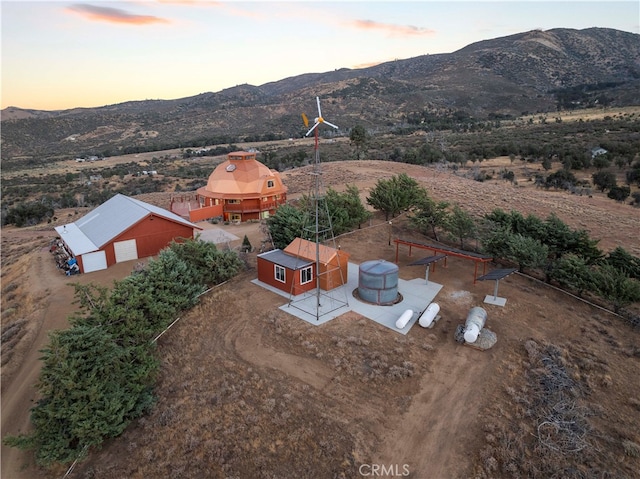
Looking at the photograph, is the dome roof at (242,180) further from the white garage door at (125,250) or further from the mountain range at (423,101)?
the mountain range at (423,101)

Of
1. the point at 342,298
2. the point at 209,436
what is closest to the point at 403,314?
the point at 342,298

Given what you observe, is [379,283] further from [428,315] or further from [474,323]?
[474,323]

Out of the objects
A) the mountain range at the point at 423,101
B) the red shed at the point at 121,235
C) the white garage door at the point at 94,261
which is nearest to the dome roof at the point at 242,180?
the red shed at the point at 121,235

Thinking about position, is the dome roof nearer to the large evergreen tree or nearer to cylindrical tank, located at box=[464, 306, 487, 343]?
the large evergreen tree

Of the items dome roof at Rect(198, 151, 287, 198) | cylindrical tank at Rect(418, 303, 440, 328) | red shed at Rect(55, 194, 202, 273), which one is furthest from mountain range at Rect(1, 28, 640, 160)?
cylindrical tank at Rect(418, 303, 440, 328)

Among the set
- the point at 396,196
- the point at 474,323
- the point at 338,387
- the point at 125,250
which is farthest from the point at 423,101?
the point at 338,387

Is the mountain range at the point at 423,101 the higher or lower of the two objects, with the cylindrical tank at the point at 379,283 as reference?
higher
